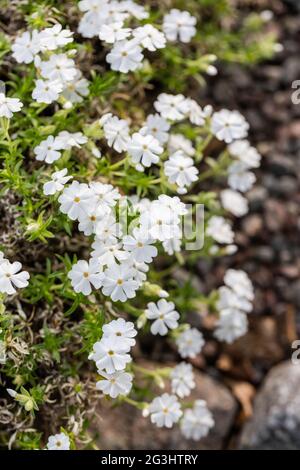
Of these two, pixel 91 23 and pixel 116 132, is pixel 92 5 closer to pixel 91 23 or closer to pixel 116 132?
pixel 91 23

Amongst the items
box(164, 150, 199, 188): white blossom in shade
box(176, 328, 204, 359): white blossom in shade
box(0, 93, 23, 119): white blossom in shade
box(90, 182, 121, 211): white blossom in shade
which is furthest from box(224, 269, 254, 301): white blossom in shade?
box(0, 93, 23, 119): white blossom in shade

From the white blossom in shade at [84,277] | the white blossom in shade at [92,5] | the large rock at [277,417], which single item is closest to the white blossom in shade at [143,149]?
the white blossom in shade at [84,277]

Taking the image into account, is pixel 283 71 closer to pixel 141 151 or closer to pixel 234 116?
pixel 234 116

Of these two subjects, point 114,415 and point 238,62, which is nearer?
point 114,415

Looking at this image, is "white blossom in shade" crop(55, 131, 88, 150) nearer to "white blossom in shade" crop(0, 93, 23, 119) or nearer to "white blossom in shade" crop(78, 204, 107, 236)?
"white blossom in shade" crop(0, 93, 23, 119)

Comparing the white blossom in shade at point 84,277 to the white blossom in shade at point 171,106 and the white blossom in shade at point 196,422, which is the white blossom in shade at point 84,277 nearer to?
the white blossom in shade at point 171,106
